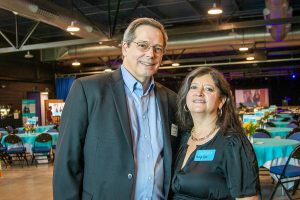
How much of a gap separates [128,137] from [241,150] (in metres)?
0.54

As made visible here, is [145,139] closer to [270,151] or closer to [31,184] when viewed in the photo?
[270,151]

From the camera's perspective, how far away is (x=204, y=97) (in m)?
2.03

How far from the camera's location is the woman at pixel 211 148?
183cm

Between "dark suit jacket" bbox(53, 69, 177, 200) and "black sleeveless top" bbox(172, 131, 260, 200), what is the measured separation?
330 millimetres

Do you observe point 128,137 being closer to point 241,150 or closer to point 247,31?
point 241,150

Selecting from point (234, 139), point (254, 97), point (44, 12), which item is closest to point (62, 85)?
point (44, 12)

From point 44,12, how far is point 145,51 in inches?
235

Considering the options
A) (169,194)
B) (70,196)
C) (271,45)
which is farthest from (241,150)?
(271,45)

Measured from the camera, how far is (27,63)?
17641 millimetres

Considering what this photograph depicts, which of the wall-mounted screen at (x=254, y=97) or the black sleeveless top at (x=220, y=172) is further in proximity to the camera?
the wall-mounted screen at (x=254, y=97)

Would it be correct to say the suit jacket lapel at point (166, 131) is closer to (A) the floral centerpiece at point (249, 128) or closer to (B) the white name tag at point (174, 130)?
(B) the white name tag at point (174, 130)

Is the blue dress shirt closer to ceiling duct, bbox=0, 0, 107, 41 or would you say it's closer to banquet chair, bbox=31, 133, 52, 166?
ceiling duct, bbox=0, 0, 107, 41

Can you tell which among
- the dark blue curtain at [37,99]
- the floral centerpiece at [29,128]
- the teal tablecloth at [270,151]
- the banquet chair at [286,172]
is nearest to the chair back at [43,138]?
the floral centerpiece at [29,128]

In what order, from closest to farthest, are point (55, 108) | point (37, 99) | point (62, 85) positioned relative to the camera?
point (55, 108), point (37, 99), point (62, 85)
